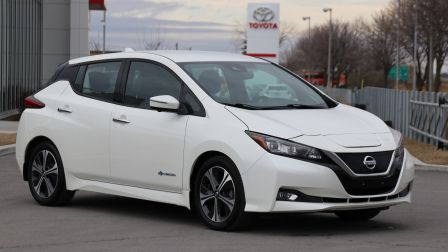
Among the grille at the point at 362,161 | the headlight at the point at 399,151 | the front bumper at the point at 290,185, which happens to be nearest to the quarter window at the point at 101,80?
the front bumper at the point at 290,185

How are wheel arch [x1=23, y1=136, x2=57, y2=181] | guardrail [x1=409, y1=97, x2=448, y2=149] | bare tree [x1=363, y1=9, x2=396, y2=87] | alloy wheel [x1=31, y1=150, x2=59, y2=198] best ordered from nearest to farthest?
alloy wheel [x1=31, y1=150, x2=59, y2=198] → wheel arch [x1=23, y1=136, x2=57, y2=181] → guardrail [x1=409, y1=97, x2=448, y2=149] → bare tree [x1=363, y1=9, x2=396, y2=87]

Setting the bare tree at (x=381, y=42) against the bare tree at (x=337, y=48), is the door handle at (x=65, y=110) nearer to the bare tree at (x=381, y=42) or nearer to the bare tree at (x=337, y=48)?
the bare tree at (x=381, y=42)

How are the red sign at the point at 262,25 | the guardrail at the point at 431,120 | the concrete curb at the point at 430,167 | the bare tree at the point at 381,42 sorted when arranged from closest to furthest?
the concrete curb at the point at 430,167 < the guardrail at the point at 431,120 < the red sign at the point at 262,25 < the bare tree at the point at 381,42

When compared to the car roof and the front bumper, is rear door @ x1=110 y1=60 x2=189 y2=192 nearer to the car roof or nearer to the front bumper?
the car roof

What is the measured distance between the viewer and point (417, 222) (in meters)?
8.80

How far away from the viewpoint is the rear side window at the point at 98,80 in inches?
367

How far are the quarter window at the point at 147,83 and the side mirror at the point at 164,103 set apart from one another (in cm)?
28

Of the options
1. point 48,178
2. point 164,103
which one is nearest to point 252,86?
point 164,103

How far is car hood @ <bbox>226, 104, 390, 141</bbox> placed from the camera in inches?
302

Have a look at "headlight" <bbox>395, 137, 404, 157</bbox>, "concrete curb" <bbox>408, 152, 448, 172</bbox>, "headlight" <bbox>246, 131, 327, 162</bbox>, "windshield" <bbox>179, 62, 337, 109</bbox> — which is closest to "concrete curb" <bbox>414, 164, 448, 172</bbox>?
"concrete curb" <bbox>408, 152, 448, 172</bbox>

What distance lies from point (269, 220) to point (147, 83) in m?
1.82

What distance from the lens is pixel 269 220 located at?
8.80 m

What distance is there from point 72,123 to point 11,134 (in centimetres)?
1342

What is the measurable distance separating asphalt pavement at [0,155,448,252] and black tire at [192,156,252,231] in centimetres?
9
